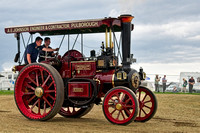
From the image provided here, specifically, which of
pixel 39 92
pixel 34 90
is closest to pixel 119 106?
pixel 39 92

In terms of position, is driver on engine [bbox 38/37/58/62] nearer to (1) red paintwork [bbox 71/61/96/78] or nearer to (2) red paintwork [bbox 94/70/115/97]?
(1) red paintwork [bbox 71/61/96/78]

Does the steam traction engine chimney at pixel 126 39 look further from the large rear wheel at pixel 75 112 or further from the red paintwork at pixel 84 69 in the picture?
the large rear wheel at pixel 75 112

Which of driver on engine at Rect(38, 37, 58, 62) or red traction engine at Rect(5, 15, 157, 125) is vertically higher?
driver on engine at Rect(38, 37, 58, 62)

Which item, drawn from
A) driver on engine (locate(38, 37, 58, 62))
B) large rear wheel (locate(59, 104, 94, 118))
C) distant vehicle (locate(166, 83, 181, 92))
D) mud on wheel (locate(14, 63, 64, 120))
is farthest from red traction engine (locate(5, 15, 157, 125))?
distant vehicle (locate(166, 83, 181, 92))

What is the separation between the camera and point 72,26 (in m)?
8.06

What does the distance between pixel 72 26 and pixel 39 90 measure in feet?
5.72

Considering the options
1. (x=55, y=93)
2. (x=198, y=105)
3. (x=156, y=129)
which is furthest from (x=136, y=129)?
(x=198, y=105)

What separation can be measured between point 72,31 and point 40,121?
265 cm

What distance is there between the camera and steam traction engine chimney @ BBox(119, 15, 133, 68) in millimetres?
7843

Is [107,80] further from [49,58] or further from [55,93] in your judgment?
[49,58]

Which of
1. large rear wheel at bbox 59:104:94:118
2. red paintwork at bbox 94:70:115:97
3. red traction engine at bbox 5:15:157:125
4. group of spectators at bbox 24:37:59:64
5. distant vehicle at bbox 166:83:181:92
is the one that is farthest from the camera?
distant vehicle at bbox 166:83:181:92

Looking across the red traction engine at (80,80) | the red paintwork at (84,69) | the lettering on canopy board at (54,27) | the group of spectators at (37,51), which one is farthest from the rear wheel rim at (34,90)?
the lettering on canopy board at (54,27)

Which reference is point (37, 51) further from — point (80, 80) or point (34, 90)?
point (80, 80)

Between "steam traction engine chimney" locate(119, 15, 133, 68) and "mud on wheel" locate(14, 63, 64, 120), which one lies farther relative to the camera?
"steam traction engine chimney" locate(119, 15, 133, 68)
